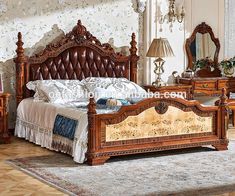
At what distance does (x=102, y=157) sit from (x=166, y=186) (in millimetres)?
1032

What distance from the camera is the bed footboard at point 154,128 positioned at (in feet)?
18.2

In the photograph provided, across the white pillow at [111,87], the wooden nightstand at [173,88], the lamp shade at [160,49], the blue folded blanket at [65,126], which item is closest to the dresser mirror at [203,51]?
the wooden nightstand at [173,88]

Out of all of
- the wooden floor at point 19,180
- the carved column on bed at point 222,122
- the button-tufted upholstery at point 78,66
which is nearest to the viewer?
the wooden floor at point 19,180

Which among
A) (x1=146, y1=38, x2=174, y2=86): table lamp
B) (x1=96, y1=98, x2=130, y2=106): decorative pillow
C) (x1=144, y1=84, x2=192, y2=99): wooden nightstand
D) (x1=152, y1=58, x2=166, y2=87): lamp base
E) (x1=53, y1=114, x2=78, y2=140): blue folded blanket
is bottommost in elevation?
(x1=53, y1=114, x2=78, y2=140): blue folded blanket

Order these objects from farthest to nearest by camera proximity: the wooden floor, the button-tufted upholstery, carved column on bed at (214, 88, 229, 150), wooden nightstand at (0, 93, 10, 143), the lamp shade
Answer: the lamp shade, the button-tufted upholstery, wooden nightstand at (0, 93, 10, 143), carved column on bed at (214, 88, 229, 150), the wooden floor

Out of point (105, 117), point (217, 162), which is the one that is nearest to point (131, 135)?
point (105, 117)

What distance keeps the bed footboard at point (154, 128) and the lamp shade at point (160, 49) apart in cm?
154

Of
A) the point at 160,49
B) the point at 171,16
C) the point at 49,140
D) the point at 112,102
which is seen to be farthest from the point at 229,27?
the point at 49,140

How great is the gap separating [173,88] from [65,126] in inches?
95.0

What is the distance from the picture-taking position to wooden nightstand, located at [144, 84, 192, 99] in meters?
7.87

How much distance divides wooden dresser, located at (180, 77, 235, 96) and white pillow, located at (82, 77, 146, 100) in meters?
1.07

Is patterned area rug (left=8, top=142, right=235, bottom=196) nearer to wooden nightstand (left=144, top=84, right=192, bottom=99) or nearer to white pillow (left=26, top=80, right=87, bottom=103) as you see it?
white pillow (left=26, top=80, right=87, bottom=103)

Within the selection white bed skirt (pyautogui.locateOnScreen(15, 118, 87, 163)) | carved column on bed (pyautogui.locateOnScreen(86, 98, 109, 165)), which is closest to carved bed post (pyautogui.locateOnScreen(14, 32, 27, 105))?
white bed skirt (pyautogui.locateOnScreen(15, 118, 87, 163))

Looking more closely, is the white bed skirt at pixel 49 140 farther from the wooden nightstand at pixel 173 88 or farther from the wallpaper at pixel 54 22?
the wooden nightstand at pixel 173 88
